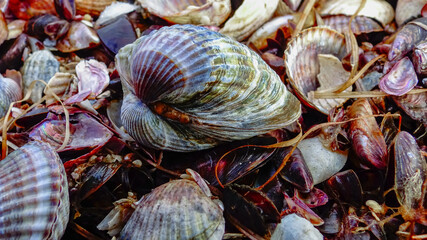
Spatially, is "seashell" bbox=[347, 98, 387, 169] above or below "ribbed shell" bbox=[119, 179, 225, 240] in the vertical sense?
above

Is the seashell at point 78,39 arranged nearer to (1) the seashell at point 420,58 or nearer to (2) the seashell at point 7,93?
(2) the seashell at point 7,93

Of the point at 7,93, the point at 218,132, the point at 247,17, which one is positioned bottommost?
the point at 7,93

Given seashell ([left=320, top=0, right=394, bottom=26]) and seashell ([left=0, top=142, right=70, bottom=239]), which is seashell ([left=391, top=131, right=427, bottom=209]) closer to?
seashell ([left=320, top=0, right=394, bottom=26])

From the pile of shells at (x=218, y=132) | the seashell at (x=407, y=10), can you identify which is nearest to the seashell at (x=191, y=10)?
the pile of shells at (x=218, y=132)

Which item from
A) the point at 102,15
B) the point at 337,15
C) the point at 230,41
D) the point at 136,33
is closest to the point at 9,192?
the point at 230,41

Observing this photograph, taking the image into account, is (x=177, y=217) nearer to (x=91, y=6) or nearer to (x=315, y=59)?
(x=315, y=59)

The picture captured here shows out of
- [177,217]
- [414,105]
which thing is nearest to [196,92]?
[177,217]

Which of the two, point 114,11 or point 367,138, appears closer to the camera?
point 367,138

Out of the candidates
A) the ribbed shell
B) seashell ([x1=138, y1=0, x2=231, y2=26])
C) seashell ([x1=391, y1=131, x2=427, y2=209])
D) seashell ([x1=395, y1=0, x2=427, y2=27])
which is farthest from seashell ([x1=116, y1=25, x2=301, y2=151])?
seashell ([x1=395, y1=0, x2=427, y2=27])
